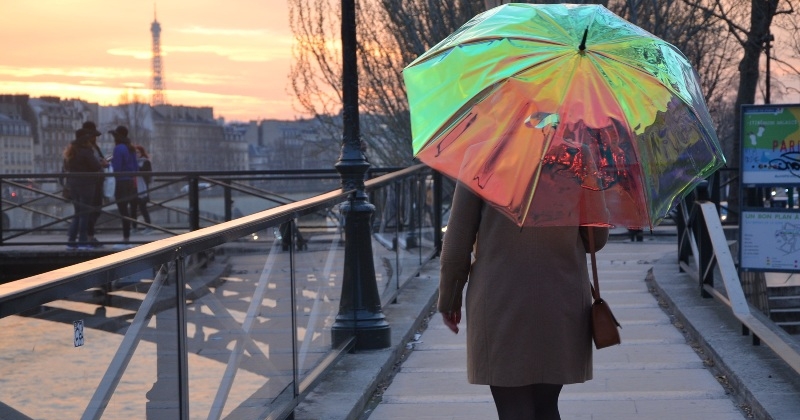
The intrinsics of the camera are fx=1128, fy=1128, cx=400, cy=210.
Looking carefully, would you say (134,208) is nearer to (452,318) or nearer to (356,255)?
(356,255)

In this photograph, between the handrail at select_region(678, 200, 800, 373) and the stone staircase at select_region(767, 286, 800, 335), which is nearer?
the handrail at select_region(678, 200, 800, 373)

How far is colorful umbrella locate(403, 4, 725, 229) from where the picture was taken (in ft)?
12.5

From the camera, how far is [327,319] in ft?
23.3

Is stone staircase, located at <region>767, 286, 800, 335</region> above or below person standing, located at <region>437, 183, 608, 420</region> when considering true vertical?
below

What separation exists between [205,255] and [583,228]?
4.66ft

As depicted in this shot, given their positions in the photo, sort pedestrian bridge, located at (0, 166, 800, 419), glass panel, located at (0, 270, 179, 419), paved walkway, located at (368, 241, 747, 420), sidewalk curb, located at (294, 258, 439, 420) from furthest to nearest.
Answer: paved walkway, located at (368, 241, 747, 420) → sidewalk curb, located at (294, 258, 439, 420) → pedestrian bridge, located at (0, 166, 800, 419) → glass panel, located at (0, 270, 179, 419)

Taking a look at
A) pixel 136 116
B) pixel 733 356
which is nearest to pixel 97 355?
pixel 733 356

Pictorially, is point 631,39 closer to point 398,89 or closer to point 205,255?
point 205,255

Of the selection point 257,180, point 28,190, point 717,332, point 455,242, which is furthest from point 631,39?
point 28,190

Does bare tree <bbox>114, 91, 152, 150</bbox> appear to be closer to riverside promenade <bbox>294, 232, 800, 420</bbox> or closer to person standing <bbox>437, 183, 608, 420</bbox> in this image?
riverside promenade <bbox>294, 232, 800, 420</bbox>

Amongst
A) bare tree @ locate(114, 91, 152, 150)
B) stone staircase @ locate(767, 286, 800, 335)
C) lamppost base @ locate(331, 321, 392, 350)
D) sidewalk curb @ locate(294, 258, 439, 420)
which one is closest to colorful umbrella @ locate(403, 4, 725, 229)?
sidewalk curb @ locate(294, 258, 439, 420)

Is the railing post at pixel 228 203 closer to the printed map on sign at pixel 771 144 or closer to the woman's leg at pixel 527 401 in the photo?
the printed map on sign at pixel 771 144

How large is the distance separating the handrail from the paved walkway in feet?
1.36

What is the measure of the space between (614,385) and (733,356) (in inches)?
32.6
